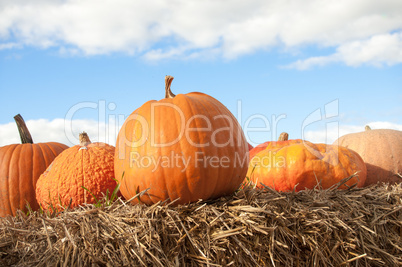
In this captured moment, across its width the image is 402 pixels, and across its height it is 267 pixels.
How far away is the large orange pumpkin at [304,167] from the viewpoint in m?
3.40

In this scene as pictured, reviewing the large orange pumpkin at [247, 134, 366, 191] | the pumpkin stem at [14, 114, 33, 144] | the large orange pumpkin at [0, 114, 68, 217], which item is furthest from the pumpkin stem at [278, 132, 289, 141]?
the pumpkin stem at [14, 114, 33, 144]

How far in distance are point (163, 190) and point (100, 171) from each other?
0.88 meters

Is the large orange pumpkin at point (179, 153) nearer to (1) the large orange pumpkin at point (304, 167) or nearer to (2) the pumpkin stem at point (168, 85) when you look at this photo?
(2) the pumpkin stem at point (168, 85)

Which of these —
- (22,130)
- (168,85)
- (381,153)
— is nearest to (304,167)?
(168,85)

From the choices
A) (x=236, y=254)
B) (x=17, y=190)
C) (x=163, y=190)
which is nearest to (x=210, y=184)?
(x=163, y=190)

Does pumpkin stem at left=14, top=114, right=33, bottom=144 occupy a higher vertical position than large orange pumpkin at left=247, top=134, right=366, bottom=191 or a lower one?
higher

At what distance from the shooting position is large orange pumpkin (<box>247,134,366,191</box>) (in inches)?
134

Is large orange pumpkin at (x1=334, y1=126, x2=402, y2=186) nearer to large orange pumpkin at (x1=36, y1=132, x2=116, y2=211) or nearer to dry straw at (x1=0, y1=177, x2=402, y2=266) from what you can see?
dry straw at (x1=0, y1=177, x2=402, y2=266)

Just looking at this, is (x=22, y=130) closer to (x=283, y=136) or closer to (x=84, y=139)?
(x=84, y=139)

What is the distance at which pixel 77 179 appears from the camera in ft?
9.30

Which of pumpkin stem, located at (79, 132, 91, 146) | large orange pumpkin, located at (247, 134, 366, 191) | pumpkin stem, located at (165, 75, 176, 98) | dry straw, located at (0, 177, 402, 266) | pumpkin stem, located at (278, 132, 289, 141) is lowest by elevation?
dry straw, located at (0, 177, 402, 266)

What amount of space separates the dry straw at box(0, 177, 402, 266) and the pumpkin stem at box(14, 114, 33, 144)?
6.23ft

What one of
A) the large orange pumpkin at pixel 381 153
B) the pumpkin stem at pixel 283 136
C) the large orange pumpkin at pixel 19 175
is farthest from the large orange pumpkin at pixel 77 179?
the large orange pumpkin at pixel 381 153

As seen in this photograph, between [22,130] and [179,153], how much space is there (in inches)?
116
